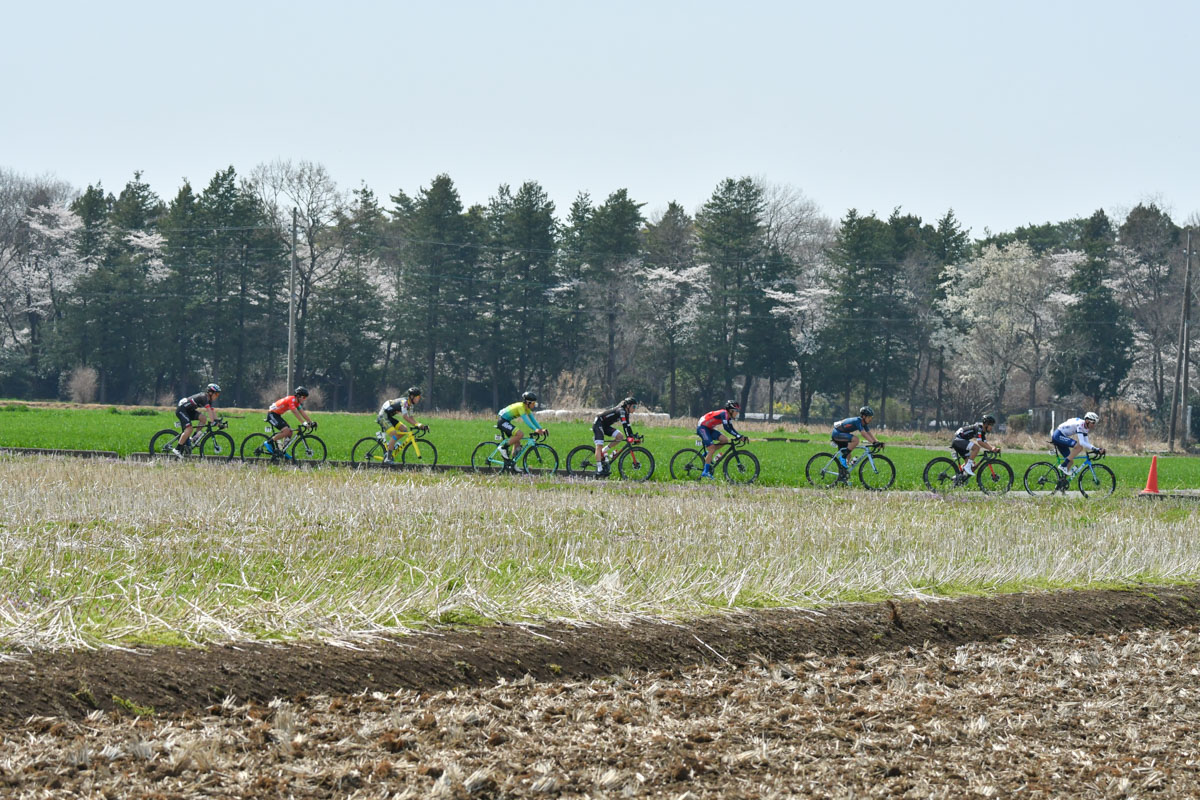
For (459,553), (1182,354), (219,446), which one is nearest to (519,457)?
(219,446)

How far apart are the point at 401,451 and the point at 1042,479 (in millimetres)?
12329

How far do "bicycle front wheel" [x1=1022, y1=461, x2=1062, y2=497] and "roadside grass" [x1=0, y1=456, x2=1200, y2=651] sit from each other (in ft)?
15.1

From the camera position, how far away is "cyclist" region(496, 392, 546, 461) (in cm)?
2370

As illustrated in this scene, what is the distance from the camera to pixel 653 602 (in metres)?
8.90

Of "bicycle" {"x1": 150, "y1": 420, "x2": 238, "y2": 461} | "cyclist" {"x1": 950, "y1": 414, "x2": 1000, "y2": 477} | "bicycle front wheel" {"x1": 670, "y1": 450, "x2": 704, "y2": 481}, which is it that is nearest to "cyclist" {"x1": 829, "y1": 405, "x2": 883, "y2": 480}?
"cyclist" {"x1": 950, "y1": 414, "x2": 1000, "y2": 477}

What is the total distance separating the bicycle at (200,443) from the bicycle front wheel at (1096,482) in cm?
1651

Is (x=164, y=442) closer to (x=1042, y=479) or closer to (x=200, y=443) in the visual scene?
(x=200, y=443)

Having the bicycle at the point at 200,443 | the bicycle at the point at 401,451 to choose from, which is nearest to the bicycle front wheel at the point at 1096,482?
the bicycle at the point at 401,451

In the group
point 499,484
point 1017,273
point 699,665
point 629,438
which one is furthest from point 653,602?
point 1017,273

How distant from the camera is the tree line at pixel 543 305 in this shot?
69875 mm

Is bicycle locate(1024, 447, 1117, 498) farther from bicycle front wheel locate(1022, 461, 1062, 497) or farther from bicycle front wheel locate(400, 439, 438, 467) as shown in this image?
bicycle front wheel locate(400, 439, 438, 467)

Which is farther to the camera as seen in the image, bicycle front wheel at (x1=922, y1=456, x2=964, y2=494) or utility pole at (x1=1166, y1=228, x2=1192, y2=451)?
utility pole at (x1=1166, y1=228, x2=1192, y2=451)

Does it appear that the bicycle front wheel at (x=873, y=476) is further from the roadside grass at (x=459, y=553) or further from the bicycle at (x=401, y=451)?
the bicycle at (x=401, y=451)

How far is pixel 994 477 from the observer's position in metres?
Result: 24.6
